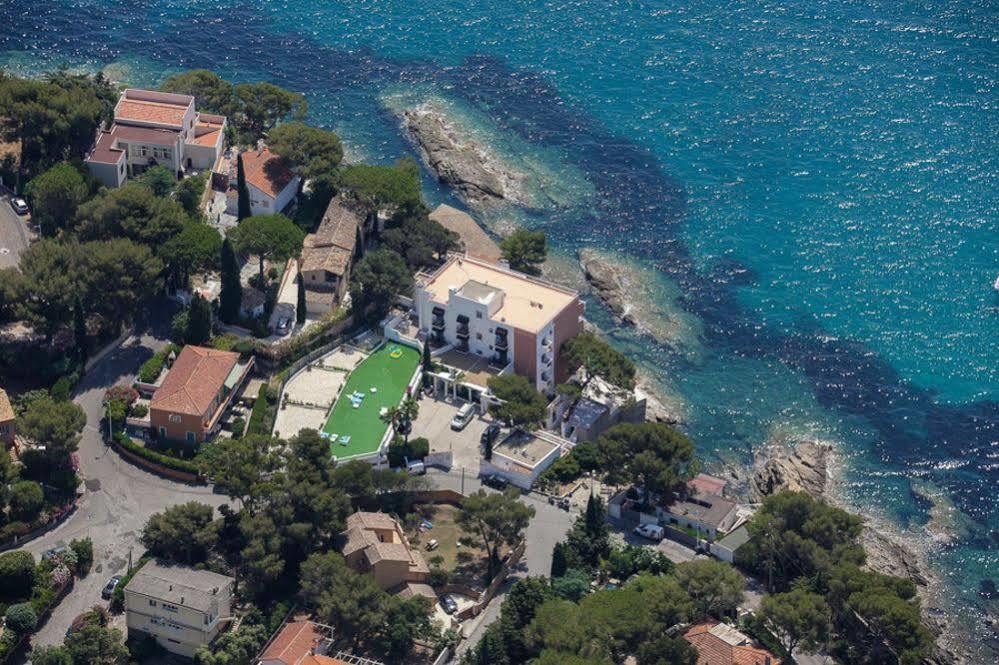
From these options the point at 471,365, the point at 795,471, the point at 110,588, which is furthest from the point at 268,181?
the point at 795,471

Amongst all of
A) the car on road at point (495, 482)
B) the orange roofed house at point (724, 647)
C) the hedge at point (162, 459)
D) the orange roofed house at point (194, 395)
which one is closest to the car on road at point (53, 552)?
the hedge at point (162, 459)

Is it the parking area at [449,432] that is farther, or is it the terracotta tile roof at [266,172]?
the terracotta tile roof at [266,172]

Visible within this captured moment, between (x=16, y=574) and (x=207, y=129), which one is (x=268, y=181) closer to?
(x=207, y=129)

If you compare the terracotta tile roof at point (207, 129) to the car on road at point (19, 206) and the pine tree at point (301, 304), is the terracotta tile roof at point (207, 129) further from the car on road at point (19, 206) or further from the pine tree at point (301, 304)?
the pine tree at point (301, 304)

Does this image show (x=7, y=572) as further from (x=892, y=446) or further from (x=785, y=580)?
(x=892, y=446)

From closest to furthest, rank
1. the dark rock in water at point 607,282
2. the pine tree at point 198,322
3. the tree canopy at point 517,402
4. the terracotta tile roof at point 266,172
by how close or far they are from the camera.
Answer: the tree canopy at point 517,402
the pine tree at point 198,322
the terracotta tile roof at point 266,172
the dark rock in water at point 607,282
